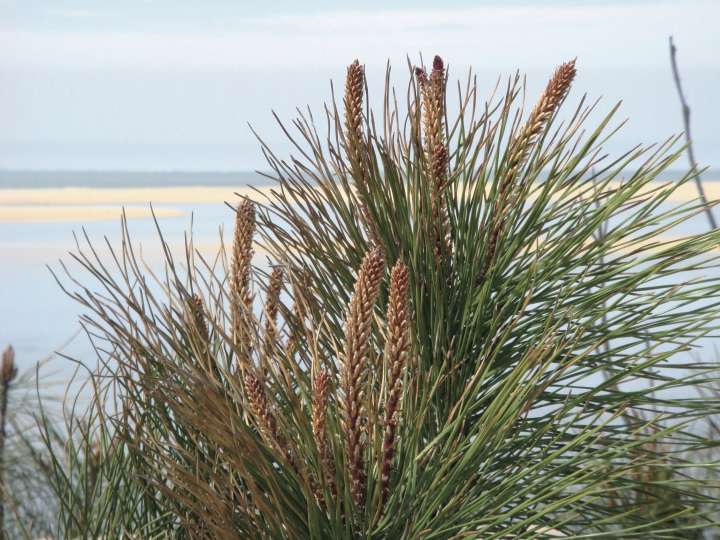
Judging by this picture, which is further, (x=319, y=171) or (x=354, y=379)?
(x=319, y=171)

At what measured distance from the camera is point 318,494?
558 mm

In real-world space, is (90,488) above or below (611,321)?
below

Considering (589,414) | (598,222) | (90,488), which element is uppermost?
(598,222)

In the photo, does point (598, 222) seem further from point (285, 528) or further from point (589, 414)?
point (285, 528)

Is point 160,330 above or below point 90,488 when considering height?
above

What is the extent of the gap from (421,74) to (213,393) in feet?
0.95

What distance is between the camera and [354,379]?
0.51 meters

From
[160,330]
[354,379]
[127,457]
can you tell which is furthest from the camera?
[127,457]

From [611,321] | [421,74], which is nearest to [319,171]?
[421,74]

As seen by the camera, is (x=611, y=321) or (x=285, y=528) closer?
(x=285, y=528)

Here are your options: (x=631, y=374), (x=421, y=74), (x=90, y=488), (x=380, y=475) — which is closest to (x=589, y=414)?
(x=631, y=374)

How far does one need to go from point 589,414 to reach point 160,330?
27 cm

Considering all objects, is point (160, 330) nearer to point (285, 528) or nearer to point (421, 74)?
point (285, 528)

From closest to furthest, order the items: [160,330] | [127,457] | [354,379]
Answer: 1. [354,379]
2. [160,330]
3. [127,457]
